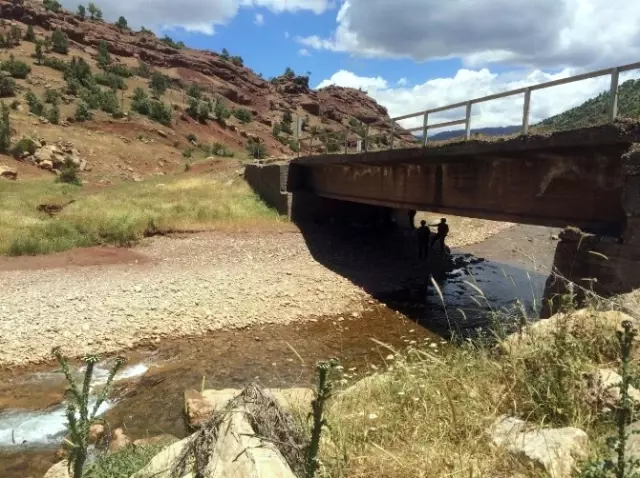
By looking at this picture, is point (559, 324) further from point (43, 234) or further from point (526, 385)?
point (43, 234)

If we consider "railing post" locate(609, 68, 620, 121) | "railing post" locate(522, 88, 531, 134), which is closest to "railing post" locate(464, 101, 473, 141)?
"railing post" locate(522, 88, 531, 134)

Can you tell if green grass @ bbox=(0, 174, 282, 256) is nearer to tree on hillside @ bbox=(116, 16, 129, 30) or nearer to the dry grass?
the dry grass

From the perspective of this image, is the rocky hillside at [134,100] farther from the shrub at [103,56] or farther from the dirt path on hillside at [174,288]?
the dirt path on hillside at [174,288]

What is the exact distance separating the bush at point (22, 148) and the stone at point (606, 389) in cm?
3955

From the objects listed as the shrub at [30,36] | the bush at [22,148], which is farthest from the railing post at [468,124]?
the shrub at [30,36]

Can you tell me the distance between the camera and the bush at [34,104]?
43391 mm

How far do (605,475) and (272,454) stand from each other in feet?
5.17

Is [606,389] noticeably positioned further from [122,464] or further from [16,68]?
[16,68]

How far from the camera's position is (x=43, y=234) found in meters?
19.5

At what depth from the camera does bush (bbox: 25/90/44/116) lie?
43391 mm

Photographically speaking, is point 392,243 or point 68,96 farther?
point 68,96

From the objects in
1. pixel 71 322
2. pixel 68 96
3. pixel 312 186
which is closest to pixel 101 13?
pixel 68 96

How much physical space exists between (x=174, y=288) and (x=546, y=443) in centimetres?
1422

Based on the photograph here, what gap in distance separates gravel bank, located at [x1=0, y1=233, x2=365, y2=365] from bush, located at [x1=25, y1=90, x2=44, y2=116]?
31.2 m
